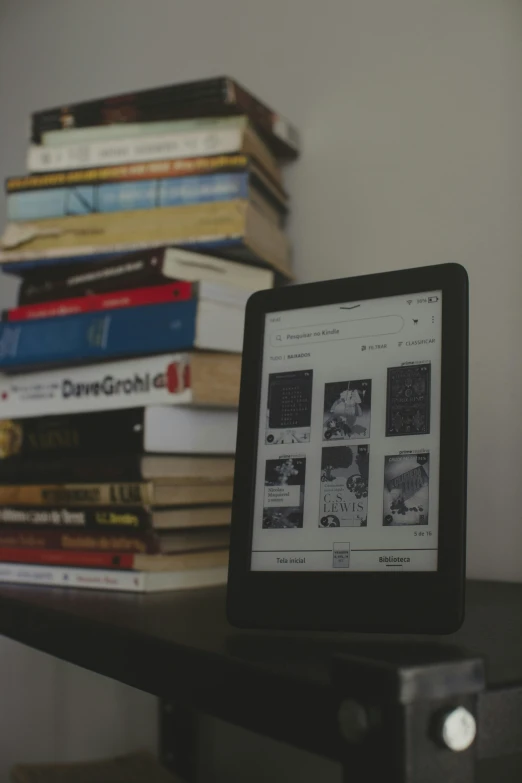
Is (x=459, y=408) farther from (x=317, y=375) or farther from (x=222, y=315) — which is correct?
(x=222, y=315)

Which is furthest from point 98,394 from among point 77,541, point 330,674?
point 330,674

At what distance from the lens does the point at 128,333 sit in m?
0.80

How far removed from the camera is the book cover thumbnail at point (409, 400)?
48 centimetres

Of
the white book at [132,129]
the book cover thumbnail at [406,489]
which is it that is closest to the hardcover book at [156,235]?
the white book at [132,129]

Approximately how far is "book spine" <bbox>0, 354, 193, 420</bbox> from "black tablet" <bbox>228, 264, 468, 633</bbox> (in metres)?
0.22

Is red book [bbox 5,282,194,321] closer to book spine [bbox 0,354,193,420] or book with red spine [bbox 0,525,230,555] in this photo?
book spine [bbox 0,354,193,420]

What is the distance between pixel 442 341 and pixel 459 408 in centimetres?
5

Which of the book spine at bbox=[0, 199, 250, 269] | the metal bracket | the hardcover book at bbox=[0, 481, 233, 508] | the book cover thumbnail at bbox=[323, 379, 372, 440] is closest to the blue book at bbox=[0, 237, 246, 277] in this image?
the book spine at bbox=[0, 199, 250, 269]

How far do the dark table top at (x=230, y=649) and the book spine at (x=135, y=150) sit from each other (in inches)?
19.5

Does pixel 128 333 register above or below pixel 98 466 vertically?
above

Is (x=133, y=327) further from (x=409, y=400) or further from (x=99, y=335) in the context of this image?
(x=409, y=400)

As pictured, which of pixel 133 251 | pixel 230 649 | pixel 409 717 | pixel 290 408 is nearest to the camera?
pixel 409 717

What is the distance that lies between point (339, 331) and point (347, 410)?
0.20 ft

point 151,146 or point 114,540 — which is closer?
point 114,540
